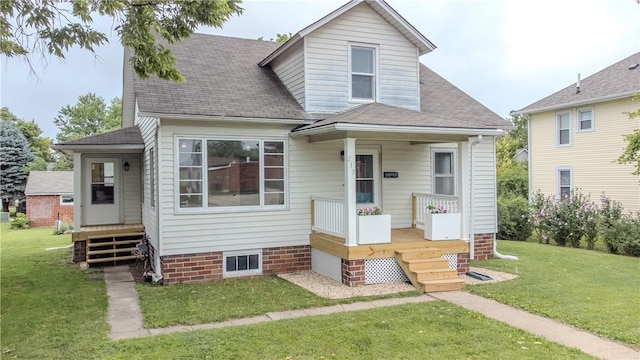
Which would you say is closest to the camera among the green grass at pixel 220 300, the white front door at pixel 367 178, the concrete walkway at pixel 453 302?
the concrete walkway at pixel 453 302

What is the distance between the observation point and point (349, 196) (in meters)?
8.30

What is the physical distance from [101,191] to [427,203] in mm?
8891

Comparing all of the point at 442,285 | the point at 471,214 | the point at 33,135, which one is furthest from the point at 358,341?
the point at 33,135

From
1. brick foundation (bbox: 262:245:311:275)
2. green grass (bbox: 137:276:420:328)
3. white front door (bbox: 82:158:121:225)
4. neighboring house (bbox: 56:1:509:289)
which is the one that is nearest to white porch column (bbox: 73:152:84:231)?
neighboring house (bbox: 56:1:509:289)

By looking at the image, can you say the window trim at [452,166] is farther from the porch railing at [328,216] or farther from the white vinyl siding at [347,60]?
the porch railing at [328,216]

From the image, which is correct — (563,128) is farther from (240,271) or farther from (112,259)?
(112,259)

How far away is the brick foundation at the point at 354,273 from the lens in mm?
8188

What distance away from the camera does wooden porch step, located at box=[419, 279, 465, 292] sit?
25.6 ft

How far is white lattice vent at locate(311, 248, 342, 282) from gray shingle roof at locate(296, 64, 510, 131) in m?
2.69

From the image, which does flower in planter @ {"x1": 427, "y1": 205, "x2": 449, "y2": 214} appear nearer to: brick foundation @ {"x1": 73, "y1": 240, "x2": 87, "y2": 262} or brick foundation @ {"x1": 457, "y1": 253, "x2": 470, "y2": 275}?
brick foundation @ {"x1": 457, "y1": 253, "x2": 470, "y2": 275}

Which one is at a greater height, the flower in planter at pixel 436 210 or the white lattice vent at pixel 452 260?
the flower in planter at pixel 436 210

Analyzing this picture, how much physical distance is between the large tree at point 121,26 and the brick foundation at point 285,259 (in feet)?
13.6

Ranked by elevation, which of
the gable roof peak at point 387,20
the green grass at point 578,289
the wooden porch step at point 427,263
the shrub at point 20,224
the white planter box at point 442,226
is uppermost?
the gable roof peak at point 387,20

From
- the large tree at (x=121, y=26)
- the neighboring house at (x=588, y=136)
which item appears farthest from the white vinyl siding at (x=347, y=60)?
the neighboring house at (x=588, y=136)
